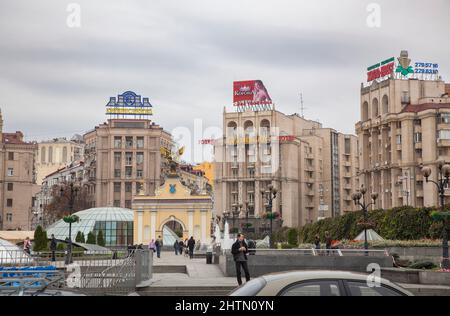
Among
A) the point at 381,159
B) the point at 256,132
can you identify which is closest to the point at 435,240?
the point at 381,159

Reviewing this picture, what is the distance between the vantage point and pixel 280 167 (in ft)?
327

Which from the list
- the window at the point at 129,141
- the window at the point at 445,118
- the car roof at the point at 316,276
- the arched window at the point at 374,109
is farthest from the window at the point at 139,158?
the car roof at the point at 316,276

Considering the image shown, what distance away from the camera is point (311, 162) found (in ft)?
346

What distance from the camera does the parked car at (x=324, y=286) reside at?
7.40 m

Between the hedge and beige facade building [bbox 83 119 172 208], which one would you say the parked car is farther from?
beige facade building [bbox 83 119 172 208]

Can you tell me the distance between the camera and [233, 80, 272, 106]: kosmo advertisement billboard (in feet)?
333

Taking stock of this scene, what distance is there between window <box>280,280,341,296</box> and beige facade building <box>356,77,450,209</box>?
69109 millimetres

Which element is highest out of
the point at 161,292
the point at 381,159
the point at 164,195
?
the point at 381,159

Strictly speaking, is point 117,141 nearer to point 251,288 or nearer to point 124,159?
point 124,159

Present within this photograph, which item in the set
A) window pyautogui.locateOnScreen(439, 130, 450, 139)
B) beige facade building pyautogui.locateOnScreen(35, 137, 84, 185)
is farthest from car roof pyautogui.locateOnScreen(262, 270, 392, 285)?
beige facade building pyautogui.locateOnScreen(35, 137, 84, 185)

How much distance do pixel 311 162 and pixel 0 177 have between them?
145 ft

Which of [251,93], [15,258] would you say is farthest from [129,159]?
[15,258]

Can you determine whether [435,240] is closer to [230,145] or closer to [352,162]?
[230,145]
